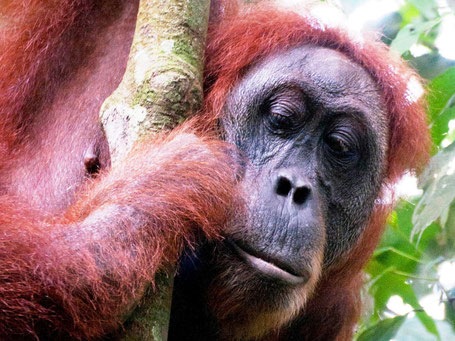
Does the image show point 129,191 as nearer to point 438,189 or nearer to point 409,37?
point 438,189

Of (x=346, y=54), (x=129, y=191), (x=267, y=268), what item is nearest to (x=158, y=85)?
(x=129, y=191)

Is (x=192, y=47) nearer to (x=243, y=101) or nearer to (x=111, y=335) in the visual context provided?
(x=243, y=101)

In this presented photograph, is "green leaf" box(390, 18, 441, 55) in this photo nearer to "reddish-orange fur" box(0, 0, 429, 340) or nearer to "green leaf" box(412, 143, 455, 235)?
"reddish-orange fur" box(0, 0, 429, 340)

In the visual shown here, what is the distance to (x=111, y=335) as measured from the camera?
266 centimetres

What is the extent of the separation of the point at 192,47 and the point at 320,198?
1039mm

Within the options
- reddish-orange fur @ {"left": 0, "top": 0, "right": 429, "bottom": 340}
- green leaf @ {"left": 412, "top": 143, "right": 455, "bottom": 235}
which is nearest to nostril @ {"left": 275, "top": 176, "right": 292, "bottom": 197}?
reddish-orange fur @ {"left": 0, "top": 0, "right": 429, "bottom": 340}

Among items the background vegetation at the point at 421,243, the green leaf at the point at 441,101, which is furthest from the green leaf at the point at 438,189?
the green leaf at the point at 441,101

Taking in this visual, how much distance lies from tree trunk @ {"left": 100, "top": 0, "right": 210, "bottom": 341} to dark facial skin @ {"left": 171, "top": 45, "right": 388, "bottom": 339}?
1.62ft

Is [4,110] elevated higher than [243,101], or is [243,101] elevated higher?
[243,101]

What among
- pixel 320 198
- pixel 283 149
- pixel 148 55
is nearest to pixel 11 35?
pixel 148 55

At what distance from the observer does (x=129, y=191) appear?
2855 mm

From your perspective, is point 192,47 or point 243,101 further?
point 243,101

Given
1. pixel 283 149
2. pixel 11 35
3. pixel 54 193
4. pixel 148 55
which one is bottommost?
pixel 54 193

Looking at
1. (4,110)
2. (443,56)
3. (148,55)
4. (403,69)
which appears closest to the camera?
(148,55)
